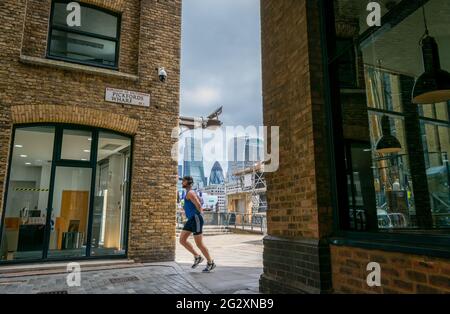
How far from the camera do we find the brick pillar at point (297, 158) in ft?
12.3

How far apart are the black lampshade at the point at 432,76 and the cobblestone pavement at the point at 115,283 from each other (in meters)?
4.02

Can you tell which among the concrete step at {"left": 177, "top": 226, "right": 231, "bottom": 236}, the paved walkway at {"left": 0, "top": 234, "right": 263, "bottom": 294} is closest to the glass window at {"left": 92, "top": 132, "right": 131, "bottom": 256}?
the paved walkway at {"left": 0, "top": 234, "right": 263, "bottom": 294}

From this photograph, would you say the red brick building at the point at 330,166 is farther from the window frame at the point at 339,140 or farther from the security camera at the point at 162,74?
the security camera at the point at 162,74

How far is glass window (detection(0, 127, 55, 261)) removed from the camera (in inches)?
278

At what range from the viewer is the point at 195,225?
21.6ft

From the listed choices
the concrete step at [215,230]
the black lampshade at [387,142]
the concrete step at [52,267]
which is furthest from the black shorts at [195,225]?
the concrete step at [215,230]

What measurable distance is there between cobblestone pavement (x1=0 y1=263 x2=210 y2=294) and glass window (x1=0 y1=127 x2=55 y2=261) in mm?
1089

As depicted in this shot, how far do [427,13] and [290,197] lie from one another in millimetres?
4370

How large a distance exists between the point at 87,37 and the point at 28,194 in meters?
4.16

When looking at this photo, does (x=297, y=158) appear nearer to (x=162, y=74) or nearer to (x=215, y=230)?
(x=162, y=74)

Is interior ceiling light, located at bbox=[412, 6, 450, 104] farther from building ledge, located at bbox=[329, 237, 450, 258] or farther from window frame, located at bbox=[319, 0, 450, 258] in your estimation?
building ledge, located at bbox=[329, 237, 450, 258]

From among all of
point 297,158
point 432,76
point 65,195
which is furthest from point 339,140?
point 65,195
